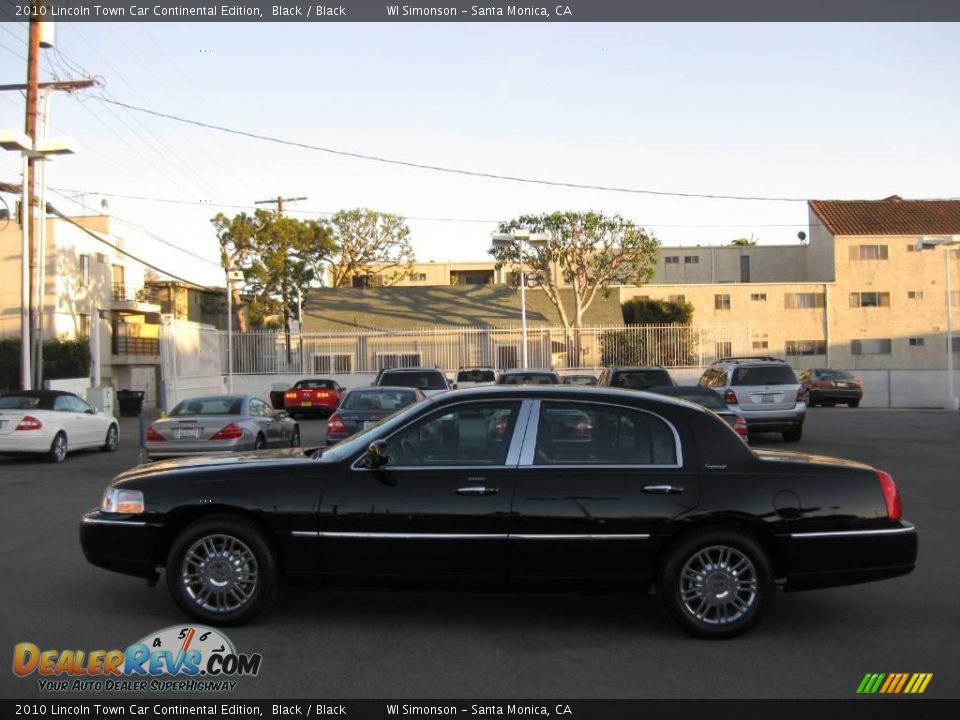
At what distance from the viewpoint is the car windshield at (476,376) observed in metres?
27.0

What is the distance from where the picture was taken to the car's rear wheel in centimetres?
1666

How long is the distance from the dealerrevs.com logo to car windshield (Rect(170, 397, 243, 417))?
389 inches

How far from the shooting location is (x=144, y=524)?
6070 millimetres

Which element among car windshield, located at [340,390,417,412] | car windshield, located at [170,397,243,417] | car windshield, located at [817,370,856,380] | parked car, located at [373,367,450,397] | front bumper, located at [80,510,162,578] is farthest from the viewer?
car windshield, located at [817,370,856,380]

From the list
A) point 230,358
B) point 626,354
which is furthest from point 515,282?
point 230,358

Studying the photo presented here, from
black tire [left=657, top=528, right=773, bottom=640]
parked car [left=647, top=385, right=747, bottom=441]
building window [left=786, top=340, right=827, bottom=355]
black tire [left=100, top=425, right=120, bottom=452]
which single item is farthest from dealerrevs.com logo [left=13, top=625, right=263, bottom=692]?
building window [left=786, top=340, right=827, bottom=355]

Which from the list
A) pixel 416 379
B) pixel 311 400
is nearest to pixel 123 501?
pixel 416 379

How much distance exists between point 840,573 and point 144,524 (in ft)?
14.7

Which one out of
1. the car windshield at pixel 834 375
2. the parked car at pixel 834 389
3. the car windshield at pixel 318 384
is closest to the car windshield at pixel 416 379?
the car windshield at pixel 318 384

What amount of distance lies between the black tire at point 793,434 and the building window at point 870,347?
3421cm

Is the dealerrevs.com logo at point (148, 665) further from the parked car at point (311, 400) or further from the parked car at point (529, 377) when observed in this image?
the parked car at point (311, 400)

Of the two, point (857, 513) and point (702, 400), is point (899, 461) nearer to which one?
point (702, 400)

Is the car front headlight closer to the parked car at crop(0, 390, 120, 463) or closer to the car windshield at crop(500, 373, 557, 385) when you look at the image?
the parked car at crop(0, 390, 120, 463)

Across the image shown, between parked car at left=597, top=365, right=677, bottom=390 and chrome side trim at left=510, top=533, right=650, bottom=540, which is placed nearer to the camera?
chrome side trim at left=510, top=533, right=650, bottom=540
